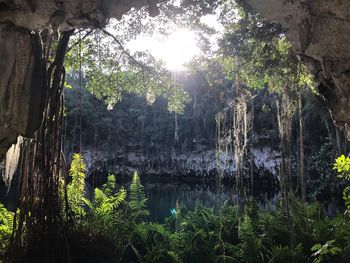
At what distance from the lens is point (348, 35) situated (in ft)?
12.4

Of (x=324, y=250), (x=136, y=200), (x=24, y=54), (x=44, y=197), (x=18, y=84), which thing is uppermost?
(x=24, y=54)

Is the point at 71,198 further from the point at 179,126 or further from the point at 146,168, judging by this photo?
the point at 146,168

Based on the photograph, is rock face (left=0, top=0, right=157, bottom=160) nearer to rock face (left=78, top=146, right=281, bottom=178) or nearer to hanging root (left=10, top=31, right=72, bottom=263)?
hanging root (left=10, top=31, right=72, bottom=263)

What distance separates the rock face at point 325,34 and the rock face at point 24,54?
2.04 m

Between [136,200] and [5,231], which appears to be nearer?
[5,231]

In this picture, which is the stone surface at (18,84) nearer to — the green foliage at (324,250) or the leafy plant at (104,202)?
the leafy plant at (104,202)

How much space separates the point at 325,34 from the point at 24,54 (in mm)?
3117

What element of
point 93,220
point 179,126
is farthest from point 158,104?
point 93,220

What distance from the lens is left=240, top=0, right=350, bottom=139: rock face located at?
12.4 ft

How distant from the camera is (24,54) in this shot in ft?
12.0

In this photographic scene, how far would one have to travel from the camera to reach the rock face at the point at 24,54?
139 inches

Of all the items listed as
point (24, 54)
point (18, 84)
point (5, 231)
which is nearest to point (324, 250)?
point (18, 84)

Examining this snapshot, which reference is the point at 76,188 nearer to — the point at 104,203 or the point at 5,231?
the point at 104,203

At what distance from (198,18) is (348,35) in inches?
124
